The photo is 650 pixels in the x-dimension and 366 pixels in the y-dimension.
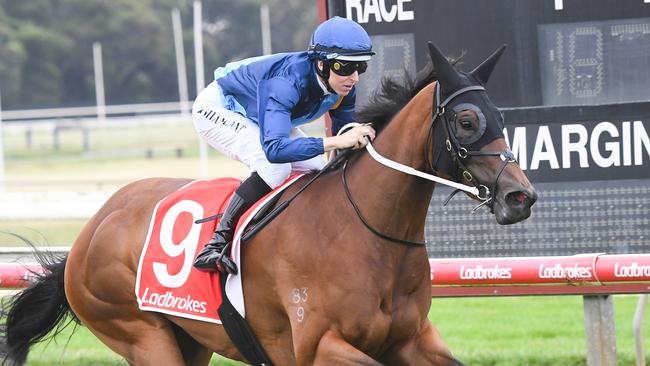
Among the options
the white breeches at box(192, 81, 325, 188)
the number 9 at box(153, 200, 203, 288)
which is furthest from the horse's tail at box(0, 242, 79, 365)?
the white breeches at box(192, 81, 325, 188)

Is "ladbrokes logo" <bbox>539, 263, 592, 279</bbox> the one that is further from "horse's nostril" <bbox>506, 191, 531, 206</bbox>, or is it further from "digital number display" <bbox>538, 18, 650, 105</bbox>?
"horse's nostril" <bbox>506, 191, 531, 206</bbox>

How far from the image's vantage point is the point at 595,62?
605cm

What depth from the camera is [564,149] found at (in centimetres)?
600

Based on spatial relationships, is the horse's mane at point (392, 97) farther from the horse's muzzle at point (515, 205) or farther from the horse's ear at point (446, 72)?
the horse's muzzle at point (515, 205)

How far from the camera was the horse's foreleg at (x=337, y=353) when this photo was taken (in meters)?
3.91

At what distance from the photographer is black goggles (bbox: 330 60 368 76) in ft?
13.8

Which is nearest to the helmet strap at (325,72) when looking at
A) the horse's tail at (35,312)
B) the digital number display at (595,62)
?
the horse's tail at (35,312)

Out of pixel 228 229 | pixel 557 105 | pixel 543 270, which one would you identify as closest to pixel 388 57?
pixel 557 105

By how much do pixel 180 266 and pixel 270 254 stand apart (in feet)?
1.82

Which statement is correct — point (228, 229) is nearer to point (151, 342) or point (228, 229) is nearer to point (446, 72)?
point (151, 342)

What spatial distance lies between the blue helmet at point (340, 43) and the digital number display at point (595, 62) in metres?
2.10

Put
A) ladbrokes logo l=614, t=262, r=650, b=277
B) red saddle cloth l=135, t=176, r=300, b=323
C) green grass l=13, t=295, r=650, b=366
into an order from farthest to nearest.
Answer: green grass l=13, t=295, r=650, b=366 → ladbrokes logo l=614, t=262, r=650, b=277 → red saddle cloth l=135, t=176, r=300, b=323

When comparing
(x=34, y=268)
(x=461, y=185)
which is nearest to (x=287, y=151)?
(x=461, y=185)

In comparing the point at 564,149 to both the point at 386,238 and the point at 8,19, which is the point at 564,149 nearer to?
the point at 386,238
